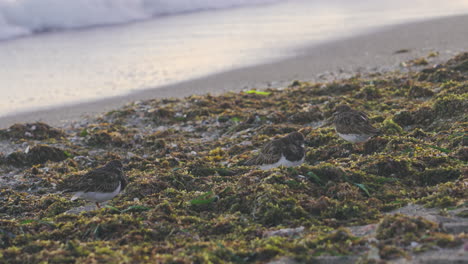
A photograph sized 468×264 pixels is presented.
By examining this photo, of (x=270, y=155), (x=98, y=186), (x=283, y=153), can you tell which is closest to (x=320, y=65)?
(x=270, y=155)

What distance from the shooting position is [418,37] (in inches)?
683

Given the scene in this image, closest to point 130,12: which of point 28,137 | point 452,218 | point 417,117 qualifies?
point 28,137

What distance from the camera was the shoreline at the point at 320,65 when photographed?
13023 millimetres

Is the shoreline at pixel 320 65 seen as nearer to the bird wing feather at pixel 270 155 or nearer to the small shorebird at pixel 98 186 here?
the small shorebird at pixel 98 186

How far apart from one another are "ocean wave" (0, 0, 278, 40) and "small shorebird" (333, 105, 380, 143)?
17633 mm

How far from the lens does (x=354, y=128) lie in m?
7.59

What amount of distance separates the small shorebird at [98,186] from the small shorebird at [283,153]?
177 centimetres

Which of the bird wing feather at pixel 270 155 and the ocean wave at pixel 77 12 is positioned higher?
the ocean wave at pixel 77 12

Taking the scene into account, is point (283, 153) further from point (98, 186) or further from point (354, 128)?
point (98, 186)

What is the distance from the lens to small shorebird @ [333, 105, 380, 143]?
7598mm

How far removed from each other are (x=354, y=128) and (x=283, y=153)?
126 cm

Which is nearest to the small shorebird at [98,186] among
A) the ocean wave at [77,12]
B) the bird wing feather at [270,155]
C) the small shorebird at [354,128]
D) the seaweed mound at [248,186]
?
the seaweed mound at [248,186]

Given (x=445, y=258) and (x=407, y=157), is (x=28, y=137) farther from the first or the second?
(x=445, y=258)

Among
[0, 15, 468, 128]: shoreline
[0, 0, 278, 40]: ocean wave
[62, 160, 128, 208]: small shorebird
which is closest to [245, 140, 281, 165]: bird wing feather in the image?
[62, 160, 128, 208]: small shorebird
